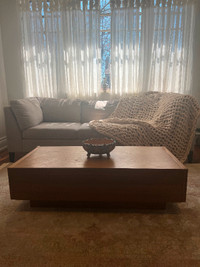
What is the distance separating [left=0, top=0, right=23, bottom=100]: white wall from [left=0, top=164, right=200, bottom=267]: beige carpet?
8.10ft

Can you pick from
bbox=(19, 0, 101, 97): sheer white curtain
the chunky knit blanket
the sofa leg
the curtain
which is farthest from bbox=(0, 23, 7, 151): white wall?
the chunky knit blanket

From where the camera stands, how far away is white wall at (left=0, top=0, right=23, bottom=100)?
10.4 ft

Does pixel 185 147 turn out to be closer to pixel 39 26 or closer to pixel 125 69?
pixel 125 69

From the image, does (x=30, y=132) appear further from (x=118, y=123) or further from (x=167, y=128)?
(x=167, y=128)

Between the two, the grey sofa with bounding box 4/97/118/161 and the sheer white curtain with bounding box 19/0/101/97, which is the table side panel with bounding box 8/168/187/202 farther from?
the sheer white curtain with bounding box 19/0/101/97

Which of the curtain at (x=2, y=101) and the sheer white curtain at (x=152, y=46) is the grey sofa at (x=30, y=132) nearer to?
the curtain at (x=2, y=101)

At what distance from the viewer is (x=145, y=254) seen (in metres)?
1.02

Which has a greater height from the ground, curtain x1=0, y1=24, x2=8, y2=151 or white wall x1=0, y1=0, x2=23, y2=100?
white wall x1=0, y1=0, x2=23, y2=100

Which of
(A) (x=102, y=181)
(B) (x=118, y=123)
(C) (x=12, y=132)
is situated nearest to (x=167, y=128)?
(B) (x=118, y=123)

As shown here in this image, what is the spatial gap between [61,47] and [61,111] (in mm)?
1077

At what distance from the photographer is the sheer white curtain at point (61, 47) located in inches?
121

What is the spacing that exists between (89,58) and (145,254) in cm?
284

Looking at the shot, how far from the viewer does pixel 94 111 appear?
2957 mm

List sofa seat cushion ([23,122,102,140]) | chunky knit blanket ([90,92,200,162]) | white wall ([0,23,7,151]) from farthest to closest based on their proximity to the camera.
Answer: white wall ([0,23,7,151]) < sofa seat cushion ([23,122,102,140]) < chunky knit blanket ([90,92,200,162])
